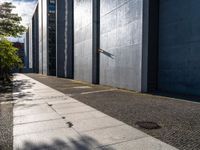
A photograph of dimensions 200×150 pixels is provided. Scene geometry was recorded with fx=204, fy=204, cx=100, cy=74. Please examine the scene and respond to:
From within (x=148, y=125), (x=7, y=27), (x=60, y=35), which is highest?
(x=60, y=35)

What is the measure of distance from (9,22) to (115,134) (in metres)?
18.9

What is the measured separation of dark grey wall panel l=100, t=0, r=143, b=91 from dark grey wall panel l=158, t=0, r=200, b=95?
2.20 m

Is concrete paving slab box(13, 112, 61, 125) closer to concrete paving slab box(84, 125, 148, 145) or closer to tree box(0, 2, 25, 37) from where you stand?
concrete paving slab box(84, 125, 148, 145)

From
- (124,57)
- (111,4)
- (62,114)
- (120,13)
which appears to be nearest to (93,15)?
(111,4)

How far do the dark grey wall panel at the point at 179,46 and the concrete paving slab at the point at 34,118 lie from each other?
29.0ft

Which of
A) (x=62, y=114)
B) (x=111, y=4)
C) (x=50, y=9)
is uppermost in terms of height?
(x=50, y=9)

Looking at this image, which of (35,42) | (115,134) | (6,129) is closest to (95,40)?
(6,129)

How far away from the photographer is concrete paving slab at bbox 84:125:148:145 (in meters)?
5.16

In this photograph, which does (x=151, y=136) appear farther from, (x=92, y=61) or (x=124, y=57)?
(x=92, y=61)

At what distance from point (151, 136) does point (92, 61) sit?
17915 mm

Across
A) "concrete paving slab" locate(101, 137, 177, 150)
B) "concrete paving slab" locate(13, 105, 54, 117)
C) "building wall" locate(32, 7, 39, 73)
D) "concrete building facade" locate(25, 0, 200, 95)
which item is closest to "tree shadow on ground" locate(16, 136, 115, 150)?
"concrete paving slab" locate(101, 137, 177, 150)

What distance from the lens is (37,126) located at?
659cm

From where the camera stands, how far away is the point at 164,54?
15062 millimetres

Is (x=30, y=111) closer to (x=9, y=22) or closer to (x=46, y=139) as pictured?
(x=46, y=139)
